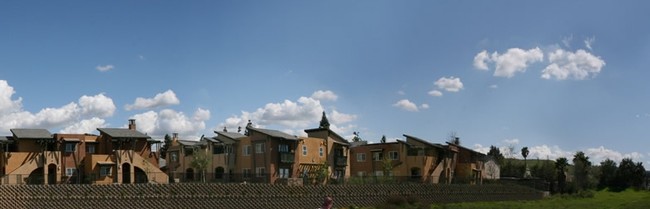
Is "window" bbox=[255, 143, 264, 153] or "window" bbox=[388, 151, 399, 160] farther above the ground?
"window" bbox=[255, 143, 264, 153]

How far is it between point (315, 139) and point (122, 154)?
19.7 metres

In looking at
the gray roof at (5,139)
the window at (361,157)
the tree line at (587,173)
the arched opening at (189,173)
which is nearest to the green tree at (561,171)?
the tree line at (587,173)

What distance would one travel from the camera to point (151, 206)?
4606cm

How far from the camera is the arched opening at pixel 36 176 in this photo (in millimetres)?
54778

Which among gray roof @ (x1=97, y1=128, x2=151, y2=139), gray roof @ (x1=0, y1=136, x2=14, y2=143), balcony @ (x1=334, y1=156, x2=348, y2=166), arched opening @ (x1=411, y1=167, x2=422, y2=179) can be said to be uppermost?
gray roof @ (x1=97, y1=128, x2=151, y2=139)

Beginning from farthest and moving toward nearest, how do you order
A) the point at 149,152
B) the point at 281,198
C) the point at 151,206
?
the point at 149,152 → the point at 281,198 → the point at 151,206

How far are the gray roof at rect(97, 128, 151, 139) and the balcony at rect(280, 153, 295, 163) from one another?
13.3 meters

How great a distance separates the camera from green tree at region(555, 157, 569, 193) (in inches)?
3253

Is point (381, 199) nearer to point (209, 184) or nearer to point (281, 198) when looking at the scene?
point (281, 198)

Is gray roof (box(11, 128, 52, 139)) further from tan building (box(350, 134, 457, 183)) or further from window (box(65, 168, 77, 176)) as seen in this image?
tan building (box(350, 134, 457, 183))

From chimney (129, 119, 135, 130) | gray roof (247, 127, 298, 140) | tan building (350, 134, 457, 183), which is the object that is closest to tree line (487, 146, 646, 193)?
tan building (350, 134, 457, 183)

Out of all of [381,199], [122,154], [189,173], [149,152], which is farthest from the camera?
[189,173]

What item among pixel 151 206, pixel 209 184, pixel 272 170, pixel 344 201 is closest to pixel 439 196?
pixel 344 201

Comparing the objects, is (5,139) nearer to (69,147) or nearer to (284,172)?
(69,147)
